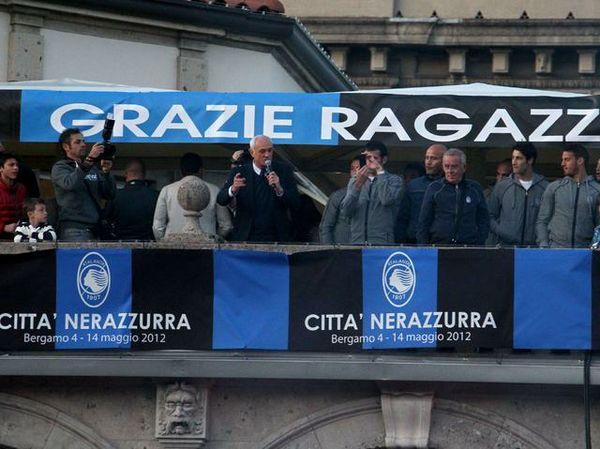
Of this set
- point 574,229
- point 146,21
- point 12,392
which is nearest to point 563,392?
point 574,229

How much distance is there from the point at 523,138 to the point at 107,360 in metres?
4.90

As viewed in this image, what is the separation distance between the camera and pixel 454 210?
2666 centimetres

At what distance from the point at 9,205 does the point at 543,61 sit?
70.7ft

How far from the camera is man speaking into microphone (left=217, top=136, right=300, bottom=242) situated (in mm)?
27172

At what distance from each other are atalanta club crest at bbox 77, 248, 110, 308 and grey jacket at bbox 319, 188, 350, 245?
216 cm

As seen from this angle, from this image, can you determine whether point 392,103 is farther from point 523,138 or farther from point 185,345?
point 185,345

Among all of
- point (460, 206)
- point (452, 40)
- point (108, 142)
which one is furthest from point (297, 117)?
point (452, 40)

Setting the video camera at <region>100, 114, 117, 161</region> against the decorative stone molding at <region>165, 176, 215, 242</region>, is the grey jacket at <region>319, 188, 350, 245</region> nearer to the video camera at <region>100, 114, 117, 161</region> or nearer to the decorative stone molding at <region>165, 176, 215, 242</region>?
the decorative stone molding at <region>165, 176, 215, 242</region>

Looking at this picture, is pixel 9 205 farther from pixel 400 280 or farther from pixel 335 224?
pixel 400 280

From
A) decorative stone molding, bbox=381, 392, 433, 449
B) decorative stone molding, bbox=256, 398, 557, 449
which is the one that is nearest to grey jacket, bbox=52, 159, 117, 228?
decorative stone molding, bbox=256, 398, 557, 449

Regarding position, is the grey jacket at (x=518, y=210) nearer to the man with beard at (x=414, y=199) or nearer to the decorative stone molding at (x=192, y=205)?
the man with beard at (x=414, y=199)

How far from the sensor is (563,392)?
87.4 ft

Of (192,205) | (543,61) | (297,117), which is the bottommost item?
(192,205)

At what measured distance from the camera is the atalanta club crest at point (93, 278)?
26891 mm
